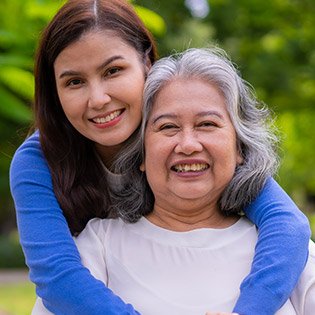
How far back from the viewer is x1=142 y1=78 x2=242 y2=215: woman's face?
2.53 m

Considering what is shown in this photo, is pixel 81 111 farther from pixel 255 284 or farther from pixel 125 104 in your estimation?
pixel 255 284

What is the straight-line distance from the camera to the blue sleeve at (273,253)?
2.46 m

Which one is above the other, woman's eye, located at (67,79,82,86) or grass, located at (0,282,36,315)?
woman's eye, located at (67,79,82,86)

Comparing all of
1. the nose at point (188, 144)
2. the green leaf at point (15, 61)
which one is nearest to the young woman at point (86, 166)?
the nose at point (188, 144)

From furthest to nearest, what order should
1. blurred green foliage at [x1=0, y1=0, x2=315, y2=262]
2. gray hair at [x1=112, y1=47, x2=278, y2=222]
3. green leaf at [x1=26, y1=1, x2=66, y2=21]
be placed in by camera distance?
blurred green foliage at [x1=0, y1=0, x2=315, y2=262], green leaf at [x1=26, y1=1, x2=66, y2=21], gray hair at [x1=112, y1=47, x2=278, y2=222]

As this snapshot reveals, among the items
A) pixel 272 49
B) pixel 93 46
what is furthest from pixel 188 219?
pixel 272 49

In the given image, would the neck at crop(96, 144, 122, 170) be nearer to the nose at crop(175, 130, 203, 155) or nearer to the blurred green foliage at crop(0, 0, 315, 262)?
the nose at crop(175, 130, 203, 155)

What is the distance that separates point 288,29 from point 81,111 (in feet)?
45.8

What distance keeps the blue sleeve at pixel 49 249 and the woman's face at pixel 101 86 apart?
0.22m

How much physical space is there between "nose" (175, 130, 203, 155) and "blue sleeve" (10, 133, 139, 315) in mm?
442

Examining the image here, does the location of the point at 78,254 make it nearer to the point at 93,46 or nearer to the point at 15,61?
the point at 93,46

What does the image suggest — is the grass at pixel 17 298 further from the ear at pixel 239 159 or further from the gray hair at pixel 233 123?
the ear at pixel 239 159

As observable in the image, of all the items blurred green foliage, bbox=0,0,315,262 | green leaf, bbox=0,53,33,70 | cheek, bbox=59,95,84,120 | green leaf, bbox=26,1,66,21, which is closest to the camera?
cheek, bbox=59,95,84,120

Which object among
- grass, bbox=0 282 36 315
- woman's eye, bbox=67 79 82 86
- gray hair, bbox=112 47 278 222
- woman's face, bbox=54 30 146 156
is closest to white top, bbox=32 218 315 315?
gray hair, bbox=112 47 278 222
